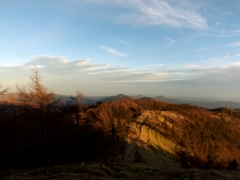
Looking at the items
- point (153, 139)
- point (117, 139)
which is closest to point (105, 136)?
point (117, 139)

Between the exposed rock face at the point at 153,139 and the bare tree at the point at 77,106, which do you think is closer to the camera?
the bare tree at the point at 77,106

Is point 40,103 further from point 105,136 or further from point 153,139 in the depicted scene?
point 153,139

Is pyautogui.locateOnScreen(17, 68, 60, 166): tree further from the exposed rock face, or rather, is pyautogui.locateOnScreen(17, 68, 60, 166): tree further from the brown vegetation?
the exposed rock face

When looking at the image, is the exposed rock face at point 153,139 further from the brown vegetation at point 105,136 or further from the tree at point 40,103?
the tree at point 40,103

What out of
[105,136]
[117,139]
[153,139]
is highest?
[105,136]

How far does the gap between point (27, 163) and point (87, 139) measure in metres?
10.9

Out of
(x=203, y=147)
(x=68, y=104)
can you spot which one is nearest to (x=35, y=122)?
(x=68, y=104)

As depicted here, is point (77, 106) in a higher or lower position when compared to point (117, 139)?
higher

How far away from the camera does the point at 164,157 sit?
43.8 meters

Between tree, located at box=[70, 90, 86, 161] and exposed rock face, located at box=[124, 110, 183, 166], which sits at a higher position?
tree, located at box=[70, 90, 86, 161]

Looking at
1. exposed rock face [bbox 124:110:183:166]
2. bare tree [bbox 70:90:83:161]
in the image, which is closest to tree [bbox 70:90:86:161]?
bare tree [bbox 70:90:83:161]

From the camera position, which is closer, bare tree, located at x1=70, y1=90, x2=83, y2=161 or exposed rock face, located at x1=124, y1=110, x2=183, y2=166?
bare tree, located at x1=70, y1=90, x2=83, y2=161

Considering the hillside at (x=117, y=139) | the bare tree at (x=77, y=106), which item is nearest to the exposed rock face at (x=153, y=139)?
the hillside at (x=117, y=139)

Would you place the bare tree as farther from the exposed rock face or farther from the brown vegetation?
the exposed rock face
